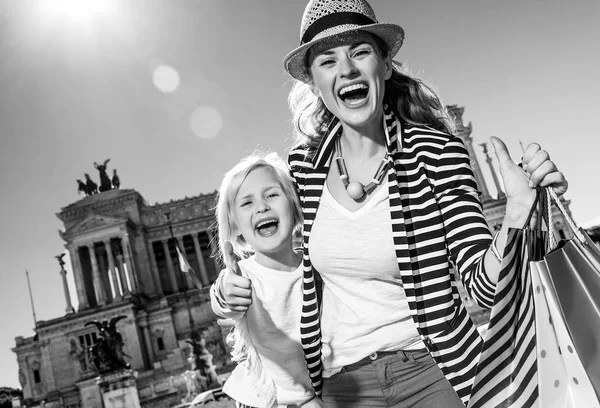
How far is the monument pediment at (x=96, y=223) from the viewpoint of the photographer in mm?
55469

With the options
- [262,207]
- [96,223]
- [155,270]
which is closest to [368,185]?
[262,207]

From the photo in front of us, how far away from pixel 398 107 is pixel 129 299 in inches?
1877

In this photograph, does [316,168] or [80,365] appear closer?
[316,168]

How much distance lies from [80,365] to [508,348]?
44.1 meters

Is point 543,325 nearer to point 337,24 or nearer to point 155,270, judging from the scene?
point 337,24

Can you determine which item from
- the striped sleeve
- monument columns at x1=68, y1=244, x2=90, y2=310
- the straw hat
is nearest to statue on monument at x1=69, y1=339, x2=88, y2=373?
monument columns at x1=68, y1=244, x2=90, y2=310

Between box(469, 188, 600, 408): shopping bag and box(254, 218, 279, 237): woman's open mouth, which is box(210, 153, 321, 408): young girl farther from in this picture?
box(469, 188, 600, 408): shopping bag

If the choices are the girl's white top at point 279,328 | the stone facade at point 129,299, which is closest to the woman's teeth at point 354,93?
the girl's white top at point 279,328

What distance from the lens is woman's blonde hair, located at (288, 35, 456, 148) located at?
11.0 feet

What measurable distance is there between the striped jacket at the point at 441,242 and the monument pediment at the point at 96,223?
181ft

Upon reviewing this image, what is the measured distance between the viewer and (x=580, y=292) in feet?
7.01

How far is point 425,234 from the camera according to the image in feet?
9.50

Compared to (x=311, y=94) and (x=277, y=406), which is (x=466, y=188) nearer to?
(x=311, y=94)

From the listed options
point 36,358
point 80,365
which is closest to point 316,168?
point 80,365
